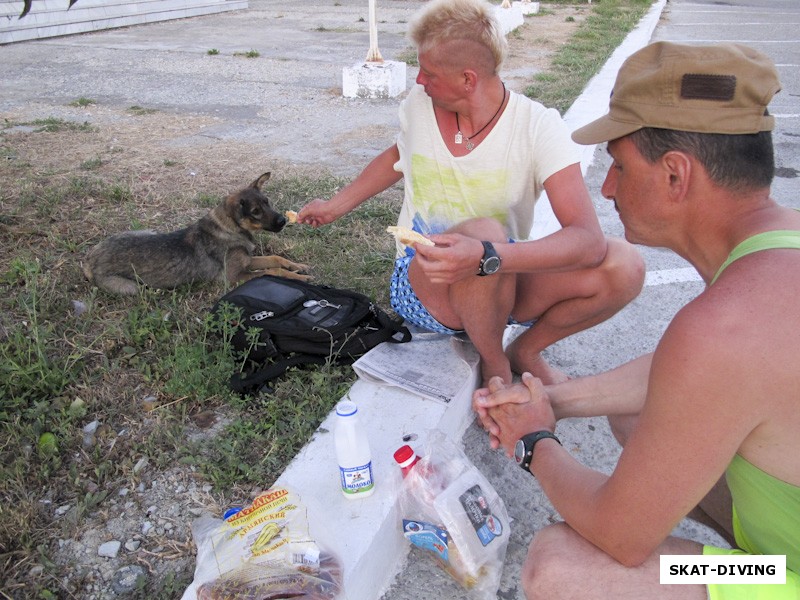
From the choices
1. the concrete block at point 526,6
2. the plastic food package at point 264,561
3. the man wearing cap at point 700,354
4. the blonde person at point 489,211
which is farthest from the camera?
the concrete block at point 526,6

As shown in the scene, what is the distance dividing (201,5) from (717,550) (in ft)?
61.6

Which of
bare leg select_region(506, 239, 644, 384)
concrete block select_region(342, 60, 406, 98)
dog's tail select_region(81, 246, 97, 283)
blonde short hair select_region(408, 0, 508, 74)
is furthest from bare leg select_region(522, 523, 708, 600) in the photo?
concrete block select_region(342, 60, 406, 98)

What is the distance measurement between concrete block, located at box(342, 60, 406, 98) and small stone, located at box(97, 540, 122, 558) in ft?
23.5

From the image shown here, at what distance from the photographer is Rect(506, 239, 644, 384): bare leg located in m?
2.82

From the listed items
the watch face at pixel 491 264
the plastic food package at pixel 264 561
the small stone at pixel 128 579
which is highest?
the watch face at pixel 491 264

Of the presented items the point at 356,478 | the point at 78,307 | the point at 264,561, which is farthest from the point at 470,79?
the point at 78,307

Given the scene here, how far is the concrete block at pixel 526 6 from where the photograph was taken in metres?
16.5

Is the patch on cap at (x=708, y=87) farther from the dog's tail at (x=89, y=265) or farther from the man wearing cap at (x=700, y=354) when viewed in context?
the dog's tail at (x=89, y=265)

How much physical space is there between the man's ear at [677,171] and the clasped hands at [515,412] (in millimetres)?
813

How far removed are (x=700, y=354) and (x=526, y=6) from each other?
17.5m

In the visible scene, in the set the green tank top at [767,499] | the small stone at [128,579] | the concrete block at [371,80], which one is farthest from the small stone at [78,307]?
the concrete block at [371,80]

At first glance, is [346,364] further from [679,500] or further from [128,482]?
[679,500]

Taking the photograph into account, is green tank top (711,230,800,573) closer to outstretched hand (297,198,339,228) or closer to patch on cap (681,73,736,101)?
patch on cap (681,73,736,101)

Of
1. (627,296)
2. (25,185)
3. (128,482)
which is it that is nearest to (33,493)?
(128,482)
